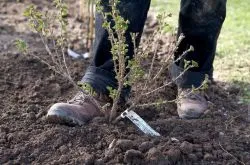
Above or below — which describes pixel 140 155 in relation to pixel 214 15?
below

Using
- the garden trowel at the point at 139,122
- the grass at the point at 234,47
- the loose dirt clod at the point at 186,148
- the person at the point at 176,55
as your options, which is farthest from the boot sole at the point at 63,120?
the grass at the point at 234,47

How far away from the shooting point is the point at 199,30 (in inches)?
119

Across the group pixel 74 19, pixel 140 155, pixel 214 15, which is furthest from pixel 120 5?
pixel 74 19

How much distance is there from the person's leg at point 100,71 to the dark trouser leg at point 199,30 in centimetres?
35

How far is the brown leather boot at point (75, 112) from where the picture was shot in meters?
2.59

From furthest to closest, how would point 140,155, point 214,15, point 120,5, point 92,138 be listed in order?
point 214,15, point 120,5, point 92,138, point 140,155

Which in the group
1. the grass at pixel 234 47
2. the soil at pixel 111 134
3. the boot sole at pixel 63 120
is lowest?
the soil at pixel 111 134

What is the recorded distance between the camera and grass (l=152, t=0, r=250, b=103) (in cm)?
361

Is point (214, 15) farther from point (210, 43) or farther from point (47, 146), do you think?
point (47, 146)

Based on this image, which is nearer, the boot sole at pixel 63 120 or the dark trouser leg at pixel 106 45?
the boot sole at pixel 63 120

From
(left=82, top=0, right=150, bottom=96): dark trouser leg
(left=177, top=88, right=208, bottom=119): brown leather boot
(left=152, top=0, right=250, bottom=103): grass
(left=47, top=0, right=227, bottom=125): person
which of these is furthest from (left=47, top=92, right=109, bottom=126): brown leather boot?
(left=152, top=0, right=250, bottom=103): grass

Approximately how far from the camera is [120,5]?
268 cm

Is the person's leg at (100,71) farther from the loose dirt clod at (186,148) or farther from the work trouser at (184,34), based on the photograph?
the loose dirt clod at (186,148)

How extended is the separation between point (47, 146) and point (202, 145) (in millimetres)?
725
